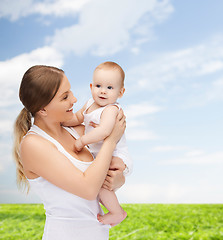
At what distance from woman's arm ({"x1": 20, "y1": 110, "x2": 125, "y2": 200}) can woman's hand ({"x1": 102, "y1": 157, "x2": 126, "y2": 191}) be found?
0.11 metres

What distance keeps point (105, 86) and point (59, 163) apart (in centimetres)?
47

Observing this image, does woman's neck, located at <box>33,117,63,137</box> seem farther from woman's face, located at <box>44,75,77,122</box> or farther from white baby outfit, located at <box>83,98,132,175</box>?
white baby outfit, located at <box>83,98,132,175</box>

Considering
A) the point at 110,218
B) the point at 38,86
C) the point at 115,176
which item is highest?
the point at 38,86

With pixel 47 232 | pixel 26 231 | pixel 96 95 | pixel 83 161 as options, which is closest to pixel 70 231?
pixel 47 232

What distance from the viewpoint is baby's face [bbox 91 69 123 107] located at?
1793 mm

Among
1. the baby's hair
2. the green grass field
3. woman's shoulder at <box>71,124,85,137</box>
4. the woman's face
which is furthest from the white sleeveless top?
the green grass field

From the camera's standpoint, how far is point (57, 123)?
6.09 feet

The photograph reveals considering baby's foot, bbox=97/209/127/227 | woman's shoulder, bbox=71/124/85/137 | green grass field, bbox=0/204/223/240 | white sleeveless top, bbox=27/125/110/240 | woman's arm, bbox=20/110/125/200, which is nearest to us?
woman's arm, bbox=20/110/125/200

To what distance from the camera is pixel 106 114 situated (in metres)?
1.76

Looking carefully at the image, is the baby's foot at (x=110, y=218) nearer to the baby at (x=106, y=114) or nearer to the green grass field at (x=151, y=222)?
the baby at (x=106, y=114)

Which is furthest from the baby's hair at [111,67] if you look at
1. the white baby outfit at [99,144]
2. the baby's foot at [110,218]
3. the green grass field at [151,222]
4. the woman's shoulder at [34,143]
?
the green grass field at [151,222]

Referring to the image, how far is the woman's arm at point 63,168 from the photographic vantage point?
1.59 m

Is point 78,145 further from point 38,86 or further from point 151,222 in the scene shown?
point 151,222

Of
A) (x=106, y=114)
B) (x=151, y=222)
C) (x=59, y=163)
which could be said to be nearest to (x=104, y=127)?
(x=106, y=114)
